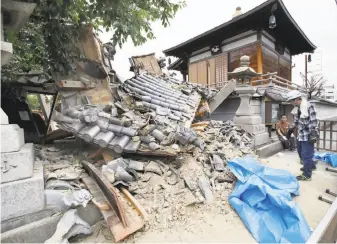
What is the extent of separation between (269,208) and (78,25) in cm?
500

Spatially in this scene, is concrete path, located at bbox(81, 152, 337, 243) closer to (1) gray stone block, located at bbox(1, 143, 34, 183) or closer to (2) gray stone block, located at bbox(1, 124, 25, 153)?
(1) gray stone block, located at bbox(1, 143, 34, 183)

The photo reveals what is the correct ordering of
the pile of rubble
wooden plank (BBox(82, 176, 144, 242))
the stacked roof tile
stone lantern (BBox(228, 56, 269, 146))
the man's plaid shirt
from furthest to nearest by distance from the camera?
stone lantern (BBox(228, 56, 269, 146)) → the man's plaid shirt → the stacked roof tile → the pile of rubble → wooden plank (BBox(82, 176, 144, 242))

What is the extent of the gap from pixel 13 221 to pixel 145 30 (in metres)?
4.08

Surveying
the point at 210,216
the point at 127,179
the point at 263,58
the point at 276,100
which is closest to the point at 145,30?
the point at 127,179

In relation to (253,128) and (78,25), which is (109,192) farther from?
(253,128)

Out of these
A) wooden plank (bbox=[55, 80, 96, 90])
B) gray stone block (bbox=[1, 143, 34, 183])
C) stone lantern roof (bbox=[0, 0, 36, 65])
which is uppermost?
stone lantern roof (bbox=[0, 0, 36, 65])

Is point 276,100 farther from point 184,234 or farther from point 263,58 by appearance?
point 184,234

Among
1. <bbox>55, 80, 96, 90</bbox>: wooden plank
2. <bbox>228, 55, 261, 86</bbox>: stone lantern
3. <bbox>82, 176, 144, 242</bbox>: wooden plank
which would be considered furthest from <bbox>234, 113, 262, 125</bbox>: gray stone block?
<bbox>82, 176, 144, 242</bbox>: wooden plank

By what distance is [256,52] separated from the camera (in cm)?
1098

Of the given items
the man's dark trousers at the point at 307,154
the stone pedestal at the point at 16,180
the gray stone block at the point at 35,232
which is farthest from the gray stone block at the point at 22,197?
the man's dark trousers at the point at 307,154

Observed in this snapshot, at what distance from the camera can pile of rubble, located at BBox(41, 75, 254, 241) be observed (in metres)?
2.83

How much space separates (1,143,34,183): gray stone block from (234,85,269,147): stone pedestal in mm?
6476

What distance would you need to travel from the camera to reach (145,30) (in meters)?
4.34

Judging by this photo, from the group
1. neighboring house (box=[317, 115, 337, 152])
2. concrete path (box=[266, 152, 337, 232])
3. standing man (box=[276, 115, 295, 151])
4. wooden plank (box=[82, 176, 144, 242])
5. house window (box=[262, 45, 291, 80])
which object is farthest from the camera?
house window (box=[262, 45, 291, 80])
